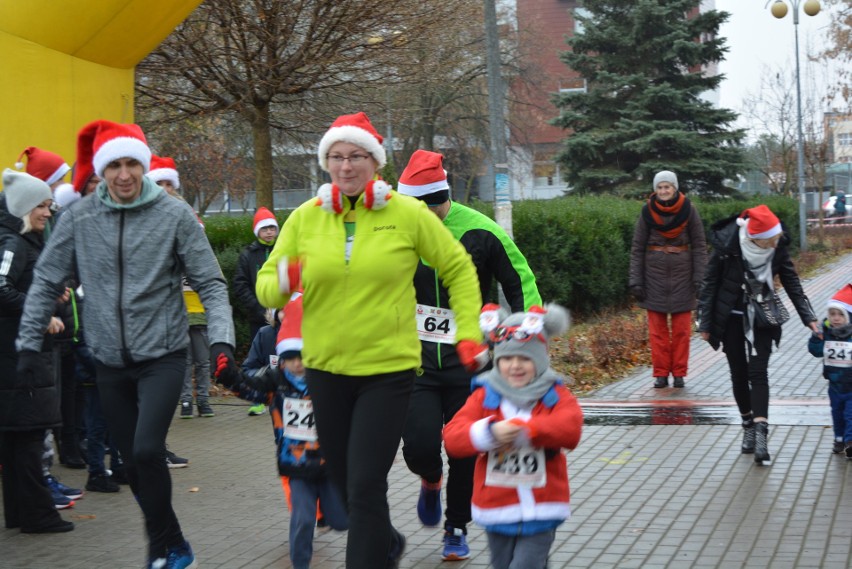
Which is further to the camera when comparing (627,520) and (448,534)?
(627,520)

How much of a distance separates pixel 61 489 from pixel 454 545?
2.91 m

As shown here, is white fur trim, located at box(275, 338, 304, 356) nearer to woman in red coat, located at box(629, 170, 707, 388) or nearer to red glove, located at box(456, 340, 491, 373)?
red glove, located at box(456, 340, 491, 373)

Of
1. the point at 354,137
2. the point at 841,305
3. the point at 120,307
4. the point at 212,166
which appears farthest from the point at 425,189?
the point at 212,166

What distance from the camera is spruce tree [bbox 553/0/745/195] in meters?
31.8

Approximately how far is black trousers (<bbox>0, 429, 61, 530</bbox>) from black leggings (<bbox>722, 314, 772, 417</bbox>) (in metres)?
4.55

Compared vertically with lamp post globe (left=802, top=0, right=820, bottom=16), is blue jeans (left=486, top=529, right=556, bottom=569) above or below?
below

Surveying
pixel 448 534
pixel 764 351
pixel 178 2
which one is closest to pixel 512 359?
pixel 448 534

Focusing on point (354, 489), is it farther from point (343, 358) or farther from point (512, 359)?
point (512, 359)

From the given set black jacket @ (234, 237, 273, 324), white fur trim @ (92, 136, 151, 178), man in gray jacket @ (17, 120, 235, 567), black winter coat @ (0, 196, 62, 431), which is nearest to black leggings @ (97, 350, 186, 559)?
man in gray jacket @ (17, 120, 235, 567)

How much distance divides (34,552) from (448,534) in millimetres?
2233

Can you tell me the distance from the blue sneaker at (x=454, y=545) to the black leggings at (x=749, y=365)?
299 cm

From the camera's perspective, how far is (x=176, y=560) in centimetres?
537

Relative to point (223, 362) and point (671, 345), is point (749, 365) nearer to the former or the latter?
point (671, 345)

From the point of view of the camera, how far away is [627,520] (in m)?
6.62
